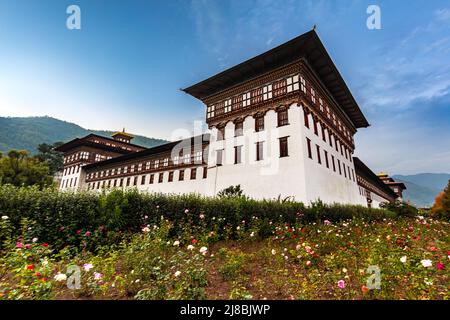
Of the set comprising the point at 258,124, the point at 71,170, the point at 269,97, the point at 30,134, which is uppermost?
the point at 30,134

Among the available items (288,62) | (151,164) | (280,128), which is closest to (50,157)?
(151,164)

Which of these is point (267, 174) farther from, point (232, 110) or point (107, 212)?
point (107, 212)

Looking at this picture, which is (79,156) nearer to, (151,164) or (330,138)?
Answer: (151,164)

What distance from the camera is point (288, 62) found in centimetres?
2003

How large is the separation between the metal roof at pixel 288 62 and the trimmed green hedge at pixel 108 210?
15349 millimetres

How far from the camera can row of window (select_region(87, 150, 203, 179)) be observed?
31.5 meters

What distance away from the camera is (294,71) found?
64.8 feet

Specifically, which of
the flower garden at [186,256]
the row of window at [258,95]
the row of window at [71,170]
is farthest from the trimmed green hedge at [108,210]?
the row of window at [71,170]

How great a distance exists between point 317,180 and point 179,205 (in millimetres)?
14589

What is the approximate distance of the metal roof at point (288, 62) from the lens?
19.0 m

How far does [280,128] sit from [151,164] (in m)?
24.4

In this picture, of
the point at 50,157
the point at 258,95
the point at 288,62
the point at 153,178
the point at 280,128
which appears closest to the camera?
the point at 280,128

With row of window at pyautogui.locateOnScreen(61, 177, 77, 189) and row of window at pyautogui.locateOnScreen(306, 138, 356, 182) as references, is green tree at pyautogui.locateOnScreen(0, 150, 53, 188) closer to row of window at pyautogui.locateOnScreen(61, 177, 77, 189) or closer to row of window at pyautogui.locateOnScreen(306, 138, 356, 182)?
row of window at pyautogui.locateOnScreen(61, 177, 77, 189)

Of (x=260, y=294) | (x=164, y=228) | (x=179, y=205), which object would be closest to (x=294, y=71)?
→ (x=179, y=205)
